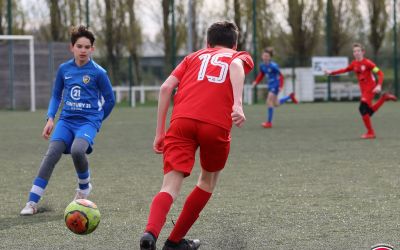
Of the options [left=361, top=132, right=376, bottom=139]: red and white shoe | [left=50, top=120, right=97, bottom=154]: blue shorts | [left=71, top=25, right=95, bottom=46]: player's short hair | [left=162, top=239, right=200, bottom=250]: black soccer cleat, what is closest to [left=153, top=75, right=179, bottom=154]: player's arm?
[left=162, top=239, right=200, bottom=250]: black soccer cleat

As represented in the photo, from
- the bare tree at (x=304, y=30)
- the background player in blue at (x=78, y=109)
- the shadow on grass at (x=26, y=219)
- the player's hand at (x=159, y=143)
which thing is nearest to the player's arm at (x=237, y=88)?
the player's hand at (x=159, y=143)

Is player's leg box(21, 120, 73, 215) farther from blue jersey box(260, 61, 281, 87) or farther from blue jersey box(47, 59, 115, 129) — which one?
blue jersey box(260, 61, 281, 87)

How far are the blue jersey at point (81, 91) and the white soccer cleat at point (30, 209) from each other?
787 millimetres

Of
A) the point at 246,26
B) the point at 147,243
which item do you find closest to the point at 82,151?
the point at 147,243

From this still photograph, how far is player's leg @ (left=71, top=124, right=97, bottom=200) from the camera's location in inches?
283

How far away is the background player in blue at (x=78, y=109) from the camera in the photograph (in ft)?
23.9

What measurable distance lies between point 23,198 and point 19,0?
1196 inches

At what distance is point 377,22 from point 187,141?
4017 centimetres

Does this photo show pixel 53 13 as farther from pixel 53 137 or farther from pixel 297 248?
pixel 297 248

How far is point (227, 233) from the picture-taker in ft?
19.9

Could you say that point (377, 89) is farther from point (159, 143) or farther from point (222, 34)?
point (159, 143)

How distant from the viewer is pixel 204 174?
5.44m

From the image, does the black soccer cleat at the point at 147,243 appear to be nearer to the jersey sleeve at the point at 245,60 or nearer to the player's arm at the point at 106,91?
the jersey sleeve at the point at 245,60

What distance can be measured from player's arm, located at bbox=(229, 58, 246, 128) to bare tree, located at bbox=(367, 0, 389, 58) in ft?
130
